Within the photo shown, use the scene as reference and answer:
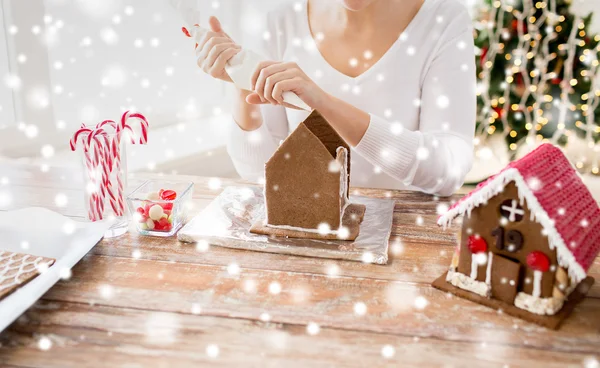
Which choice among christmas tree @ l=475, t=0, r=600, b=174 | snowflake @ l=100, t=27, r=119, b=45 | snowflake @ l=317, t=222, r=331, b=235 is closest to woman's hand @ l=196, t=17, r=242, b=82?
snowflake @ l=317, t=222, r=331, b=235

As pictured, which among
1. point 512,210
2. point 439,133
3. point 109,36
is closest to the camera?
point 512,210

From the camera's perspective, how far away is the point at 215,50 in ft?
3.79

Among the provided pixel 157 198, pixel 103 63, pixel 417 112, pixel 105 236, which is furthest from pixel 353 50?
pixel 103 63

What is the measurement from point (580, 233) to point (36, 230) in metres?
0.92

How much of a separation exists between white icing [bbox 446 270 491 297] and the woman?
479 mm

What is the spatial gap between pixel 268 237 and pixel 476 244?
0.37 m

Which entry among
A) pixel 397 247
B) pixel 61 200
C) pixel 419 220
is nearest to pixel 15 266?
pixel 61 200

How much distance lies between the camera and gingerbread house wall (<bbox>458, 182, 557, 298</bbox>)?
0.75 meters

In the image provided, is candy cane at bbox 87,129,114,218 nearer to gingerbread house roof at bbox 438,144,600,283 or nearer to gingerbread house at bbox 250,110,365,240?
gingerbread house at bbox 250,110,365,240

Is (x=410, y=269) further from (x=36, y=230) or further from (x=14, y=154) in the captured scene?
(x=14, y=154)

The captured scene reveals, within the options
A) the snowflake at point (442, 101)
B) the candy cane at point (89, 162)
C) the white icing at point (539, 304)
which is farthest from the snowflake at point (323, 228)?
the snowflake at point (442, 101)

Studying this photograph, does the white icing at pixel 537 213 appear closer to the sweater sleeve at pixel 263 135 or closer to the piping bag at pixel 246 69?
the piping bag at pixel 246 69

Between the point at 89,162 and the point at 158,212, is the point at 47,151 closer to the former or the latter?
the point at 89,162

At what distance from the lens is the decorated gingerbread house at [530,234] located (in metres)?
0.74
